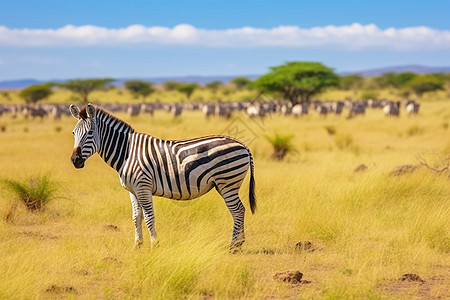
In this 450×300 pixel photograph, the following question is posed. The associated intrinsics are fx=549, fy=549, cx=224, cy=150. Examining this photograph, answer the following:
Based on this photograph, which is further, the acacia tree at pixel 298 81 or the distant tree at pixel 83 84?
the distant tree at pixel 83 84

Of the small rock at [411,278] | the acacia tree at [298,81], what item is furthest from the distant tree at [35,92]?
the small rock at [411,278]

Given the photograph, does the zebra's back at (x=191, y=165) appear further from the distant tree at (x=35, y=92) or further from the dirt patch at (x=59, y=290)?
the distant tree at (x=35, y=92)

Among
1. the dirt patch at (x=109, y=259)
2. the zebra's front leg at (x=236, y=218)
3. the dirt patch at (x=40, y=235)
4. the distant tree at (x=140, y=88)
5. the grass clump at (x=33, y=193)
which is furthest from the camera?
the distant tree at (x=140, y=88)

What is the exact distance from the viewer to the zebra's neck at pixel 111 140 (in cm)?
679

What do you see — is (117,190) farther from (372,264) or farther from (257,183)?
(372,264)

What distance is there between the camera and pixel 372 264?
21.0 ft

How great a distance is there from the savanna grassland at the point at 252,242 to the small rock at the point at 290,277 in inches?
2.5

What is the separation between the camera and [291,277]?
5.71 meters

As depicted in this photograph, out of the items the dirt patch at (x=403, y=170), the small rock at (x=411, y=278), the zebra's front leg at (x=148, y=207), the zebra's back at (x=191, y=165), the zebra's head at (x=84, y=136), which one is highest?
the zebra's head at (x=84, y=136)

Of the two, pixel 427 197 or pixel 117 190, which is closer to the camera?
pixel 427 197

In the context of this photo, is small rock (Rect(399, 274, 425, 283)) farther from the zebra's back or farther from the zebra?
the zebra's back

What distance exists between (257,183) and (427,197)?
10.4ft

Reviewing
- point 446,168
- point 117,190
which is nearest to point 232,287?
point 117,190

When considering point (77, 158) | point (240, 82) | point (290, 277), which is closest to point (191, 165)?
point (77, 158)
